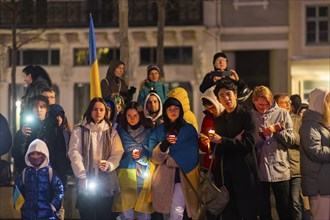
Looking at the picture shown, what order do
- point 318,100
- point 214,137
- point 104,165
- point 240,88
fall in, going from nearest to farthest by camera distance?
1. point 214,137
2. point 318,100
3. point 104,165
4. point 240,88

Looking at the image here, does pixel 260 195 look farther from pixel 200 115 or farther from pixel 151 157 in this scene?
pixel 200 115

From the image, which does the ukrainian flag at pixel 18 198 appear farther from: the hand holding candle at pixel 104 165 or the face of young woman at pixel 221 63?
the face of young woman at pixel 221 63

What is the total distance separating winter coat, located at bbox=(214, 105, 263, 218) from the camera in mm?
8902

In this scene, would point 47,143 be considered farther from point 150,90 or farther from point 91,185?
point 150,90

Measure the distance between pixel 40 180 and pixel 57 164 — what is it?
1.06 meters

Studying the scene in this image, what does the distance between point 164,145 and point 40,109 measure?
1967 millimetres

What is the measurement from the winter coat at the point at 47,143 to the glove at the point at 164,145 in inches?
64.6

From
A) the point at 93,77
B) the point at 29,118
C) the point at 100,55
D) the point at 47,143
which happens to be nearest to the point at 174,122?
the point at 47,143

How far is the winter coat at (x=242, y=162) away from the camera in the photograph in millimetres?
8902

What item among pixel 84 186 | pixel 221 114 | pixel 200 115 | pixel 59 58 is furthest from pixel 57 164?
pixel 59 58

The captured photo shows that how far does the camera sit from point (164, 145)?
9.35 metres

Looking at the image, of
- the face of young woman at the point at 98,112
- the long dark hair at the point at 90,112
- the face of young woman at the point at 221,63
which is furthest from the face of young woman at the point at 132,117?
the face of young woman at the point at 221,63

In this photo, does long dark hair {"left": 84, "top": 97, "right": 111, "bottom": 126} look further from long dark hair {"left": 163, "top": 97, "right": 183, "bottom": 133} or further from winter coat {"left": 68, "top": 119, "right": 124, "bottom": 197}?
long dark hair {"left": 163, "top": 97, "right": 183, "bottom": 133}

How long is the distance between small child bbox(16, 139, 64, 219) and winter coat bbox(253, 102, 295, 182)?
105 inches
